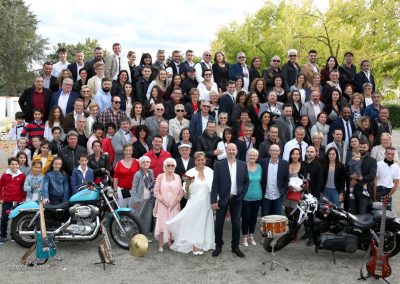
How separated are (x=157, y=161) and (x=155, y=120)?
4.55ft

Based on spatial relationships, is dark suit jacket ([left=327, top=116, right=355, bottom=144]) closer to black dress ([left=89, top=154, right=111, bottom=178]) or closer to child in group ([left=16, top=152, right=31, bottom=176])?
black dress ([left=89, top=154, right=111, bottom=178])

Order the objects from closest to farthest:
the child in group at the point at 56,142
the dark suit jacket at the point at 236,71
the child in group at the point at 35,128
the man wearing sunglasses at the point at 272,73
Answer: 1. the child in group at the point at 56,142
2. the child in group at the point at 35,128
3. the man wearing sunglasses at the point at 272,73
4. the dark suit jacket at the point at 236,71

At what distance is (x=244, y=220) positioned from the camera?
7160 millimetres

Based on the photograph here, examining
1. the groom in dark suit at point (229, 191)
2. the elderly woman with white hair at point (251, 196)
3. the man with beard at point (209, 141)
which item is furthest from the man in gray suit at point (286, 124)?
the groom in dark suit at point (229, 191)

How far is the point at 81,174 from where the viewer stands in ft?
24.5

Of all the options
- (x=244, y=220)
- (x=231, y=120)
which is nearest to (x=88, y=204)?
(x=244, y=220)

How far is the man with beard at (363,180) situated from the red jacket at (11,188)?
5695 millimetres

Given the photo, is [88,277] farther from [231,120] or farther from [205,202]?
[231,120]

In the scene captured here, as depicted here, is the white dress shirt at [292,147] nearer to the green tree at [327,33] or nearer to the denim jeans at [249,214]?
the denim jeans at [249,214]

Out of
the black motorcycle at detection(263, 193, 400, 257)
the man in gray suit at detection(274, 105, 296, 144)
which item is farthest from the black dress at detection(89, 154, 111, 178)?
the man in gray suit at detection(274, 105, 296, 144)

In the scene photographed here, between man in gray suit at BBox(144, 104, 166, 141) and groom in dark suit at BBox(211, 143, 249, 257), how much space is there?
2.34 m

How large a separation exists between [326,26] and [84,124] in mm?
23949

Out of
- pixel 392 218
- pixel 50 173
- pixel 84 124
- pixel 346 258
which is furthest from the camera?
pixel 84 124

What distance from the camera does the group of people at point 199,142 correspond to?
6.94 meters
